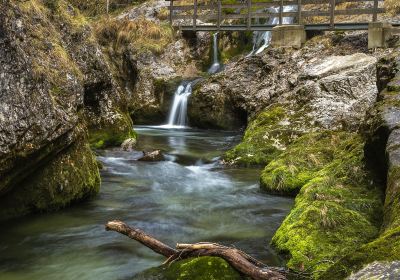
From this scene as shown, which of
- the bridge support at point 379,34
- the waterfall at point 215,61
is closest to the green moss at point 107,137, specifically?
the waterfall at point 215,61

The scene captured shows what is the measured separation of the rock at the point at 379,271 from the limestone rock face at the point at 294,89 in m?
10.0

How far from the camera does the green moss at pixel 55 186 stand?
7.70m

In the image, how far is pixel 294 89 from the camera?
592 inches

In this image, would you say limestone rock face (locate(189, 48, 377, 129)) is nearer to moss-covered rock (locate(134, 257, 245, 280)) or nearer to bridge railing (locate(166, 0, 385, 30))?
bridge railing (locate(166, 0, 385, 30))

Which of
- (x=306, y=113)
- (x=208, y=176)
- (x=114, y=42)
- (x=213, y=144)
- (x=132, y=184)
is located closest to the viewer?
(x=132, y=184)

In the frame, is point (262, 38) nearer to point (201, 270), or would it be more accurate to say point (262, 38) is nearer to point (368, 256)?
point (201, 270)

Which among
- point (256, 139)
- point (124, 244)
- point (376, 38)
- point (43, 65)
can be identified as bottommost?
point (124, 244)

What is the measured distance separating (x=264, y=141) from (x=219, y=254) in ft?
26.4

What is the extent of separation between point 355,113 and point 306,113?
56.0 inches

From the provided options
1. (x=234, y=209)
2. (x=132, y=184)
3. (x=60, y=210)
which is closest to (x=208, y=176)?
(x=132, y=184)

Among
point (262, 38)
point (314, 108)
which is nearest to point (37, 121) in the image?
point (314, 108)

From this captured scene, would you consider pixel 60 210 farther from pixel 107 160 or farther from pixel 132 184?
pixel 107 160

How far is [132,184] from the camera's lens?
10305 millimetres

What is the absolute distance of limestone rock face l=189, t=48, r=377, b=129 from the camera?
13.3 m
